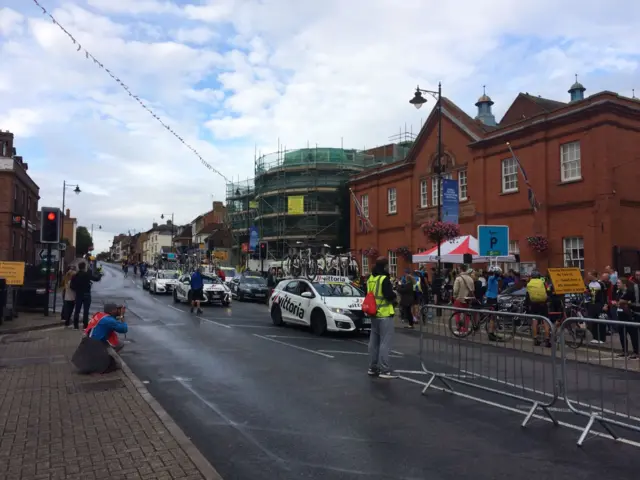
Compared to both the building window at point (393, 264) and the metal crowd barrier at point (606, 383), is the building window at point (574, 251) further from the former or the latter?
the metal crowd barrier at point (606, 383)

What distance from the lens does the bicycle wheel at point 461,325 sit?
766 centimetres

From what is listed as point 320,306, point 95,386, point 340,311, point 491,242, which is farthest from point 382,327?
point 491,242

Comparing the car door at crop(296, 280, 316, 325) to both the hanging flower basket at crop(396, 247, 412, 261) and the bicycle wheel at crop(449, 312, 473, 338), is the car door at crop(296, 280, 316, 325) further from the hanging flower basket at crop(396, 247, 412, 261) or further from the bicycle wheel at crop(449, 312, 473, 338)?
the hanging flower basket at crop(396, 247, 412, 261)

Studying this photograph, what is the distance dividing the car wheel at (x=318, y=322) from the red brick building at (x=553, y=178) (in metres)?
12.9

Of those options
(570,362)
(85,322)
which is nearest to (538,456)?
(570,362)

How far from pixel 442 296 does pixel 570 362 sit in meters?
15.8

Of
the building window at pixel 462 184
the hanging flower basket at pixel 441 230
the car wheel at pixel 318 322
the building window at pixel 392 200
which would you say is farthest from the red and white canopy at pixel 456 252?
the building window at pixel 392 200

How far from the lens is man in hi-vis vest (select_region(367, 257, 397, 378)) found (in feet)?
29.5

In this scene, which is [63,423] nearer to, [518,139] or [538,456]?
[538,456]

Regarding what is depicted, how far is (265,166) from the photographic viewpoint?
199 feet

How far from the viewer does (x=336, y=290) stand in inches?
595

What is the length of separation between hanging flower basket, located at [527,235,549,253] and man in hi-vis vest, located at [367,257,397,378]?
16.7m

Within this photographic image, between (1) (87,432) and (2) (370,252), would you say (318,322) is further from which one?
(2) (370,252)

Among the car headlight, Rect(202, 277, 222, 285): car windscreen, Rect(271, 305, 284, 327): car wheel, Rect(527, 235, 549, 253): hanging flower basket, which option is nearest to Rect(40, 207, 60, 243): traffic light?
Rect(271, 305, 284, 327): car wheel
